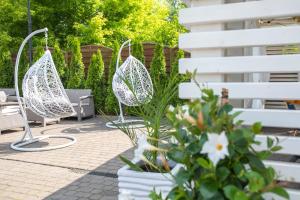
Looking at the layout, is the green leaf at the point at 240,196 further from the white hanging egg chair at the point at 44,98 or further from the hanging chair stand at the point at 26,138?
the white hanging egg chair at the point at 44,98

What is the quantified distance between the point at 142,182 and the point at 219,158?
1069mm

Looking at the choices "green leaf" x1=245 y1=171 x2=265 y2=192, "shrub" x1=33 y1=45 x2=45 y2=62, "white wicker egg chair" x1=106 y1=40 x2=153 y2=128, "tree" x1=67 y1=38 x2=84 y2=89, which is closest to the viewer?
"green leaf" x1=245 y1=171 x2=265 y2=192

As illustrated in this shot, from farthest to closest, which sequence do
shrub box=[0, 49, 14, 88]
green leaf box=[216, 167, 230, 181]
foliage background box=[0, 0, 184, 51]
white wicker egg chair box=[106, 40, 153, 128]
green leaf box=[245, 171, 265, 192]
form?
foliage background box=[0, 0, 184, 51]
shrub box=[0, 49, 14, 88]
white wicker egg chair box=[106, 40, 153, 128]
green leaf box=[216, 167, 230, 181]
green leaf box=[245, 171, 265, 192]

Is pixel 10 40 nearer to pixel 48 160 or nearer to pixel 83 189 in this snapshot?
pixel 48 160

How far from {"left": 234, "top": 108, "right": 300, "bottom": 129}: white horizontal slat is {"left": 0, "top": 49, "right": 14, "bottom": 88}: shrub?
9.69 metres

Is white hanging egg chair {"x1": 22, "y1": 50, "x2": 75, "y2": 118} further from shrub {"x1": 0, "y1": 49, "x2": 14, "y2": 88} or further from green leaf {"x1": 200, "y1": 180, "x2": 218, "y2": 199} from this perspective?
green leaf {"x1": 200, "y1": 180, "x2": 218, "y2": 199}

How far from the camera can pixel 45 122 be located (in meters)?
7.69

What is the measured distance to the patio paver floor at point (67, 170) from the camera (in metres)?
3.39

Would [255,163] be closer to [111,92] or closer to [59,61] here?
[111,92]

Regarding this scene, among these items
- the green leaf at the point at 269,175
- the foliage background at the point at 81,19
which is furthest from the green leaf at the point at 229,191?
the foliage background at the point at 81,19

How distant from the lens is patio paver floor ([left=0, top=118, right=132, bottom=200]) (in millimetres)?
3395

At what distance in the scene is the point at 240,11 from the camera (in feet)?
5.81

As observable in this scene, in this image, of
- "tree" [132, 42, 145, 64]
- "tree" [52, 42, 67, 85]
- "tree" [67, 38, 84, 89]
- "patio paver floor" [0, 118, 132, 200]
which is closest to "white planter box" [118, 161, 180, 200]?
"patio paver floor" [0, 118, 132, 200]

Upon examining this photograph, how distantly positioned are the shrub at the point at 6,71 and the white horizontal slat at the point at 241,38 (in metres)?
9.44
